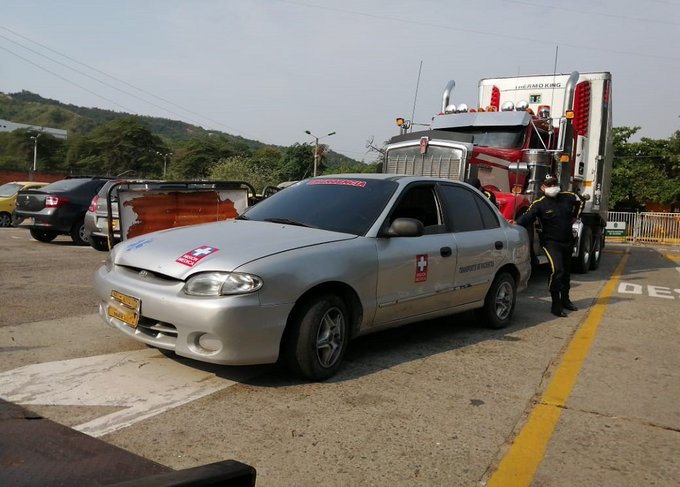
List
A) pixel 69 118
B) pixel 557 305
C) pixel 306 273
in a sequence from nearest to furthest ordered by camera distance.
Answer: pixel 306 273
pixel 557 305
pixel 69 118

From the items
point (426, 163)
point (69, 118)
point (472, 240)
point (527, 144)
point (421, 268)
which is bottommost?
point (421, 268)

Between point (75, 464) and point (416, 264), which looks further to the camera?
point (416, 264)

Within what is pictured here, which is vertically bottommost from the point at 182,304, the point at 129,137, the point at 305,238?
the point at 182,304

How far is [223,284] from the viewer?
4.09 m

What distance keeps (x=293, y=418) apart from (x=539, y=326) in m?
4.10

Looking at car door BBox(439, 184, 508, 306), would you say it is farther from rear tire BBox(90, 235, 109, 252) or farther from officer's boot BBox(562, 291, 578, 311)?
rear tire BBox(90, 235, 109, 252)

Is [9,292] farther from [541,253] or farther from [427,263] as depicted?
[541,253]

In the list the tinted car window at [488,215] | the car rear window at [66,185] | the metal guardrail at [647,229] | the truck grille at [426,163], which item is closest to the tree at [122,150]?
the metal guardrail at [647,229]

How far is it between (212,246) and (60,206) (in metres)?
9.74

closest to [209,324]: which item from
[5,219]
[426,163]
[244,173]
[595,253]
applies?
[426,163]

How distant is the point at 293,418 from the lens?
3.81 metres

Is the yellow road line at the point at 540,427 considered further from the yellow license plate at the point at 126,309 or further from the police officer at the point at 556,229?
the yellow license plate at the point at 126,309

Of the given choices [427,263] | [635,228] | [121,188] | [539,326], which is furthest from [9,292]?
[635,228]

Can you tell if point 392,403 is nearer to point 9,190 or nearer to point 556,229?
point 556,229
